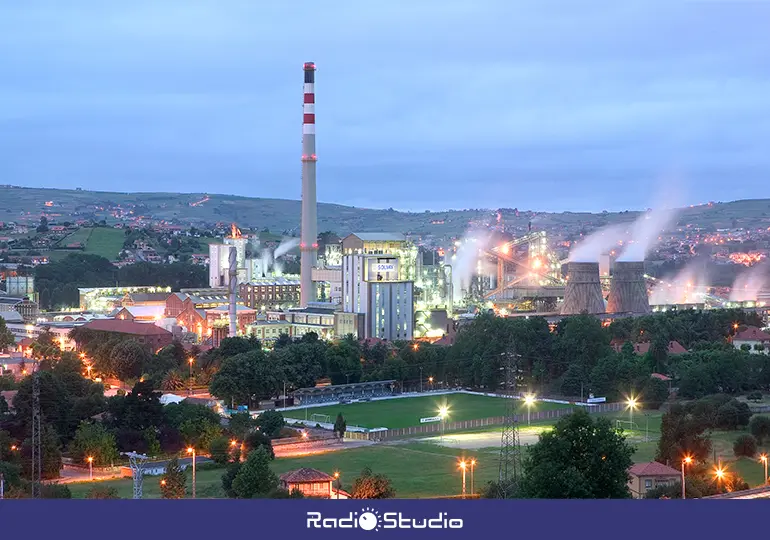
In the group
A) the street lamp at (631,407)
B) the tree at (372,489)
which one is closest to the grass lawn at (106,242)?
the street lamp at (631,407)

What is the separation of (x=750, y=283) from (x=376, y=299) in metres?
36.7

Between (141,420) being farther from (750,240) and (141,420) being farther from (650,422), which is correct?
(750,240)

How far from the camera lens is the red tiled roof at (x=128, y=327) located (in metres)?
38.3

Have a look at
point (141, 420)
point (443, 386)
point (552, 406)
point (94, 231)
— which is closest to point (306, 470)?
point (141, 420)

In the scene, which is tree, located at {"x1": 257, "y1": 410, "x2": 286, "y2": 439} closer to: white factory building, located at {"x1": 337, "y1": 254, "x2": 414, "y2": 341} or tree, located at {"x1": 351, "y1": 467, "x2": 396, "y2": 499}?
tree, located at {"x1": 351, "y1": 467, "x2": 396, "y2": 499}

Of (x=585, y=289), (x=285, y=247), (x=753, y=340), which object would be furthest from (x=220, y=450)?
(x=285, y=247)

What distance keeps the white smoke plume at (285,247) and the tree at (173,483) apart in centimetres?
5095

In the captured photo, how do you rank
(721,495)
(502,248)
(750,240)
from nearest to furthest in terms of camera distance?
(721,495) → (502,248) → (750,240)

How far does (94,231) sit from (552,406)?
51.8m

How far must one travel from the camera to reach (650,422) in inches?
1002

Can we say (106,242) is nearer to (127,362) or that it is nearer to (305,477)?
(127,362)

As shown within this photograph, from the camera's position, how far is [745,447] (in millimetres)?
20766

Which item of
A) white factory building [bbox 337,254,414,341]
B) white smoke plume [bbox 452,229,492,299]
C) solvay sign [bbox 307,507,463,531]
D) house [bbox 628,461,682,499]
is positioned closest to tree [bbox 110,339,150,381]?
white factory building [bbox 337,254,414,341]

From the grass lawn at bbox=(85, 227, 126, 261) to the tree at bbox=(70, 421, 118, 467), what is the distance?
4814 centimetres
